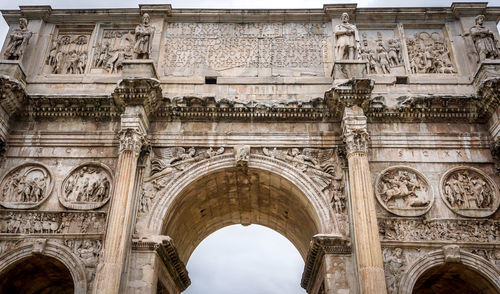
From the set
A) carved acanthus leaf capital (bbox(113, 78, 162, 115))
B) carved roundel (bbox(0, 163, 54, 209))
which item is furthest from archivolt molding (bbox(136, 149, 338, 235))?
carved roundel (bbox(0, 163, 54, 209))

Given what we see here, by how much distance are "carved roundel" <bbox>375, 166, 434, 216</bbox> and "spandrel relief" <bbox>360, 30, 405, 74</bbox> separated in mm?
3008

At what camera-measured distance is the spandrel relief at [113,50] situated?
40.5ft

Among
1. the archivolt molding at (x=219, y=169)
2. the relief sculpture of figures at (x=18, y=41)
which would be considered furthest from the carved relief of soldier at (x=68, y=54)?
the archivolt molding at (x=219, y=169)

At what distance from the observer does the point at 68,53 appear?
1266 centimetres

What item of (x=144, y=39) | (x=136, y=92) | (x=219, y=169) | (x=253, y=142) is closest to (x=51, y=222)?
(x=136, y=92)

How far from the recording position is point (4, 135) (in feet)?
35.7

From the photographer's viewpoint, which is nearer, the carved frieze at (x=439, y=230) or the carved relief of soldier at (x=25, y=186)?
the carved frieze at (x=439, y=230)

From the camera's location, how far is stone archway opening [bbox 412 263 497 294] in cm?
966

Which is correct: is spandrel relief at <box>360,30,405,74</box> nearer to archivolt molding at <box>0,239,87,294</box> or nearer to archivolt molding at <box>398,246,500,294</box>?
archivolt molding at <box>398,246,500,294</box>

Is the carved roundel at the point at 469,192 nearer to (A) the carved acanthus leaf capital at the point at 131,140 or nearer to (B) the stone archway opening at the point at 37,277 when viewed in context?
(A) the carved acanthus leaf capital at the point at 131,140

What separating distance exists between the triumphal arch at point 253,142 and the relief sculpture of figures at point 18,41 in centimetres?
5

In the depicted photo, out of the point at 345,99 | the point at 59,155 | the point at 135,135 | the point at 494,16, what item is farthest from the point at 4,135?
the point at 494,16

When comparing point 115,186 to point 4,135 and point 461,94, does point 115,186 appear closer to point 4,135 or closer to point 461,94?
point 4,135

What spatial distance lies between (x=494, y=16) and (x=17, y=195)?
518 inches
